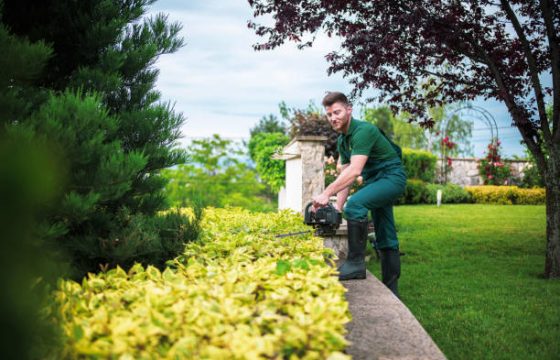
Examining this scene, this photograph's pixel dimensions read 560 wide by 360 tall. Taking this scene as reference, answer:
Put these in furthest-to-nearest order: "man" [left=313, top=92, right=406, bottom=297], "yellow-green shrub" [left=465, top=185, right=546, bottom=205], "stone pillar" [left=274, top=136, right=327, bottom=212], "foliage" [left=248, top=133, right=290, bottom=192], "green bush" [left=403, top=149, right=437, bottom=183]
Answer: "green bush" [left=403, top=149, right=437, bottom=183] < "yellow-green shrub" [left=465, top=185, right=546, bottom=205] < "foliage" [left=248, top=133, right=290, bottom=192] < "stone pillar" [left=274, top=136, right=327, bottom=212] < "man" [left=313, top=92, right=406, bottom=297]

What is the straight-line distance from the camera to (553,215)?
20.9 ft

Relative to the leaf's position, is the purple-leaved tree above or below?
above

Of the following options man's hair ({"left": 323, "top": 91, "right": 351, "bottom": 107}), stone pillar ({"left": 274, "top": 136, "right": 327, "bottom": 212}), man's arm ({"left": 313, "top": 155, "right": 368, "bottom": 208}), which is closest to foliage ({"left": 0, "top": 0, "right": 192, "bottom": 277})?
man's arm ({"left": 313, "top": 155, "right": 368, "bottom": 208})

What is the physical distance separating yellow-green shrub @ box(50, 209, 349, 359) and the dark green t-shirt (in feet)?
→ 3.72

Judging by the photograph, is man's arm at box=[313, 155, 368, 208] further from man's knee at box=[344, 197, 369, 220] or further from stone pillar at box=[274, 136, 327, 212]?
stone pillar at box=[274, 136, 327, 212]

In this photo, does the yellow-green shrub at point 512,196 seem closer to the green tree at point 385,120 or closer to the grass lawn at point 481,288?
the grass lawn at point 481,288

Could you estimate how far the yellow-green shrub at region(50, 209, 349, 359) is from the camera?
1797mm

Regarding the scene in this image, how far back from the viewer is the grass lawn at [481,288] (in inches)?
156

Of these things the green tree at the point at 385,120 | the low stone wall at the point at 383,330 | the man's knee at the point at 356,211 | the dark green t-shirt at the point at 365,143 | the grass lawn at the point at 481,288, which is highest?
the green tree at the point at 385,120

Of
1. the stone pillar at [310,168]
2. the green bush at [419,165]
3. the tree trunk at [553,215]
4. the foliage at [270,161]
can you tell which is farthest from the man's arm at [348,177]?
the green bush at [419,165]

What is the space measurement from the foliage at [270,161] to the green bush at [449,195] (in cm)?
693

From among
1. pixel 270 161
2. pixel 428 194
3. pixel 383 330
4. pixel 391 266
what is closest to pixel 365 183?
pixel 391 266

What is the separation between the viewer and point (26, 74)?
2.28 m

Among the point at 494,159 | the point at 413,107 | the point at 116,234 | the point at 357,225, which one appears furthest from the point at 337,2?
the point at 494,159
